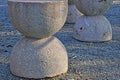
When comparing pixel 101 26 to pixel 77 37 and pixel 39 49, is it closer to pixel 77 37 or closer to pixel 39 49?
pixel 77 37

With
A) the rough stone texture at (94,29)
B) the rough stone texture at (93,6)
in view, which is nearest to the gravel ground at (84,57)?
the rough stone texture at (94,29)

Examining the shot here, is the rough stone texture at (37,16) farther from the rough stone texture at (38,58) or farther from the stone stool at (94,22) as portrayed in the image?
the stone stool at (94,22)

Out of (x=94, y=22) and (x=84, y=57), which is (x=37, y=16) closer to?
(x=84, y=57)

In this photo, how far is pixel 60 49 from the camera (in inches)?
138

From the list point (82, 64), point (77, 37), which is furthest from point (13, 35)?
point (82, 64)

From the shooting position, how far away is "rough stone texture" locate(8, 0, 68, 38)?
126 inches

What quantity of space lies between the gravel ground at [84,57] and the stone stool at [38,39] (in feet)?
0.58

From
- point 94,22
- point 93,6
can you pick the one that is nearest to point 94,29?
point 94,22

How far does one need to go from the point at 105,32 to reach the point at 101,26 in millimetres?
139

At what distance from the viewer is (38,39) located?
3.45m

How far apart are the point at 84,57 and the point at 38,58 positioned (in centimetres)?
111

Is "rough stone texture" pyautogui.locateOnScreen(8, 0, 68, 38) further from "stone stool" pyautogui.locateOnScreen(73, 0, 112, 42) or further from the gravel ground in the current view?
"stone stool" pyautogui.locateOnScreen(73, 0, 112, 42)

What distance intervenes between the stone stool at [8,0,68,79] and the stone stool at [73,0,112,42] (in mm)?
Answer: 1584

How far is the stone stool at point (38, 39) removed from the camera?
3217mm
